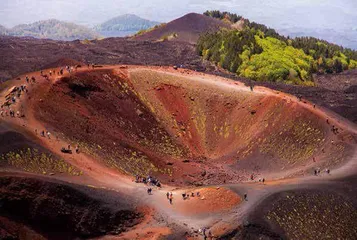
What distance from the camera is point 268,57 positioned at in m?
98.0

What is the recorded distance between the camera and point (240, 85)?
6712 cm

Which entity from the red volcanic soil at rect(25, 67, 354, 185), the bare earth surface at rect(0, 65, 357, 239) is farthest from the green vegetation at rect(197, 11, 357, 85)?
the red volcanic soil at rect(25, 67, 354, 185)

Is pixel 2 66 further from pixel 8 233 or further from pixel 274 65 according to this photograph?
pixel 8 233

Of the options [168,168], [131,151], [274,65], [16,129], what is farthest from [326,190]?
[274,65]

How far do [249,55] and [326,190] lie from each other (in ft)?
226

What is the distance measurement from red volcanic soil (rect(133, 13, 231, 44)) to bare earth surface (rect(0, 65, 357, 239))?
86.9 metres

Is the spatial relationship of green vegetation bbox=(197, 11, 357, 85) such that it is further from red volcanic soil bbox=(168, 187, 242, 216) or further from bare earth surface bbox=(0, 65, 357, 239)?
red volcanic soil bbox=(168, 187, 242, 216)

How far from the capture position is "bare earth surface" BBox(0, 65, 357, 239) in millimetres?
31547

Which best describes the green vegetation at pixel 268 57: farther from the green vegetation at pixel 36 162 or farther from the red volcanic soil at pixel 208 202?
the green vegetation at pixel 36 162

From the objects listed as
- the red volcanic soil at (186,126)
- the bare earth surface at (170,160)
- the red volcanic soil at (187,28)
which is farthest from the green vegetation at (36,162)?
the red volcanic soil at (187,28)

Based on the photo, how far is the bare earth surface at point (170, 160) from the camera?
1242 inches

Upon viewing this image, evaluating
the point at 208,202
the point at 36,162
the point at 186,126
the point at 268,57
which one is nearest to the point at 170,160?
the point at 186,126

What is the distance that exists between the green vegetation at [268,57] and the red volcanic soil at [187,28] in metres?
31.5

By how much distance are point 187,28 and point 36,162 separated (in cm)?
13435
